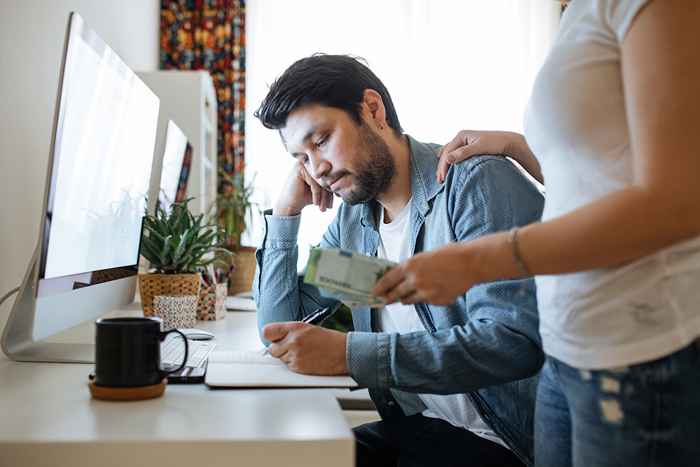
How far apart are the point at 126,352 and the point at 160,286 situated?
864 millimetres

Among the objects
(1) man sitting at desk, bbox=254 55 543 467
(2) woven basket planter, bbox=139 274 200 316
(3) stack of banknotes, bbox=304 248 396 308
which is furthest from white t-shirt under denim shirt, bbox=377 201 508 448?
(2) woven basket planter, bbox=139 274 200 316

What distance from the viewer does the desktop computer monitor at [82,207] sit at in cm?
109

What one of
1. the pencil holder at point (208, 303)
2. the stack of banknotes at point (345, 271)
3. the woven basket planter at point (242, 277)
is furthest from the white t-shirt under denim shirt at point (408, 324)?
the woven basket planter at point (242, 277)

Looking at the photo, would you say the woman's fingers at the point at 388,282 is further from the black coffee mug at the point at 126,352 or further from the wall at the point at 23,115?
the wall at the point at 23,115

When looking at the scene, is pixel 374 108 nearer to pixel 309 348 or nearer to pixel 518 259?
pixel 309 348

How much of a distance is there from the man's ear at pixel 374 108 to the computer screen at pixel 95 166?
0.51 meters

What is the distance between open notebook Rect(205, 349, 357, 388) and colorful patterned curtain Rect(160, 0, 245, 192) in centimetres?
341

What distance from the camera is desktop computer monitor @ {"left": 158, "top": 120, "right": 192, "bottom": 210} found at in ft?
7.45

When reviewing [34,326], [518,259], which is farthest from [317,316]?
[518,259]

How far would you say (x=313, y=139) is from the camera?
1475 millimetres

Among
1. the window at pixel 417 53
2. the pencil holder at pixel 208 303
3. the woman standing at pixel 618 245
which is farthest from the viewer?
the window at pixel 417 53

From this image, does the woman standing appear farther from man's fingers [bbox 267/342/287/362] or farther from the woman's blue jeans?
man's fingers [bbox 267/342/287/362]

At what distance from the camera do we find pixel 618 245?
0.71 meters

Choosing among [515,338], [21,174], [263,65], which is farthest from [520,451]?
[263,65]
